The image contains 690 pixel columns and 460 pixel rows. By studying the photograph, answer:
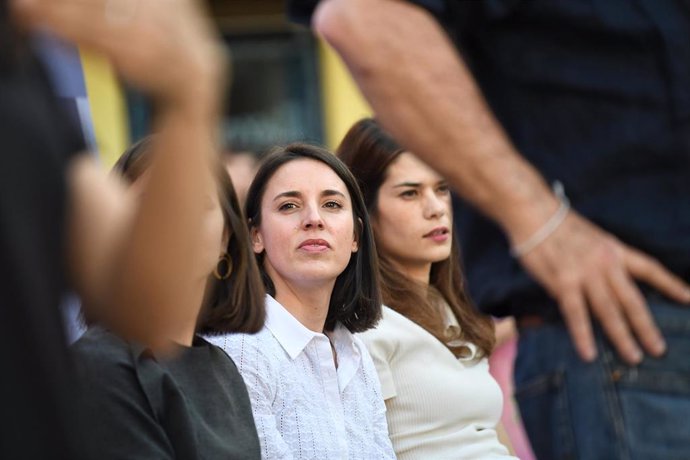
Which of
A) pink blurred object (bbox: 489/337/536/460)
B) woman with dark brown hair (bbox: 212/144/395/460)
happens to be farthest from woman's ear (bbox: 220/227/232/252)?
pink blurred object (bbox: 489/337/536/460)

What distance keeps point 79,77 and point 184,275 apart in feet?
9.03

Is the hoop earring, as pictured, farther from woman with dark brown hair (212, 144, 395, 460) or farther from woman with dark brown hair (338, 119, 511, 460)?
woman with dark brown hair (338, 119, 511, 460)

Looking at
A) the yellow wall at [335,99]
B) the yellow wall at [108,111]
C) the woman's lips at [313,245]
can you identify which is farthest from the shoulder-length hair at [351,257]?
the yellow wall at [335,99]

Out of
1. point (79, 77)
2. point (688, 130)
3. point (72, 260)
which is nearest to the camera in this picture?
point (72, 260)

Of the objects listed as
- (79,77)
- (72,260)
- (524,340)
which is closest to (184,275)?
(72,260)

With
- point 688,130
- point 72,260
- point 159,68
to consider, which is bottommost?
point 688,130

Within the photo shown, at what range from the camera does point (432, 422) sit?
3.40 m

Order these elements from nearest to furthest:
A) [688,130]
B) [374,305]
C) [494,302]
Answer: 1. [688,130]
2. [494,302]
3. [374,305]

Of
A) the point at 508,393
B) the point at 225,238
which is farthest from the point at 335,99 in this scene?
the point at 225,238

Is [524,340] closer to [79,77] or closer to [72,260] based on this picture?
[72,260]

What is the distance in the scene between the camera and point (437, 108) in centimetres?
202

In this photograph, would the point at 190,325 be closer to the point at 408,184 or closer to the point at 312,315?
the point at 312,315

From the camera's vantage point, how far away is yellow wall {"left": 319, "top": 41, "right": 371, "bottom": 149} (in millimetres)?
10477

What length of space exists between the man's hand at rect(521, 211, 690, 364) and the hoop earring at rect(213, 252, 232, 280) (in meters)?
1.27
